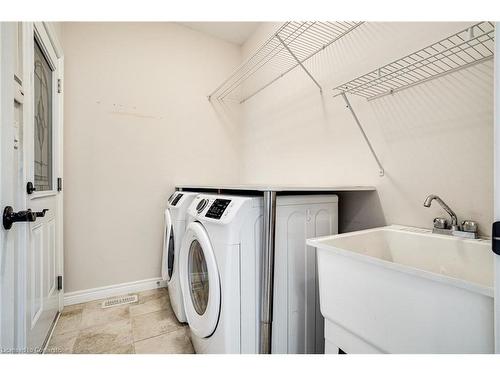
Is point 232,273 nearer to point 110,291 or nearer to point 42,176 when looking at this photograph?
point 42,176

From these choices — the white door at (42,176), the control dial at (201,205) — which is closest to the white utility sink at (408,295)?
the control dial at (201,205)

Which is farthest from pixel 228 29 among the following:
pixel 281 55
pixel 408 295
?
pixel 408 295

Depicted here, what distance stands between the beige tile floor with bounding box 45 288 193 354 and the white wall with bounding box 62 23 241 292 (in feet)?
1.13

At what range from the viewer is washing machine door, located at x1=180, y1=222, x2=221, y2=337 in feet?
3.62

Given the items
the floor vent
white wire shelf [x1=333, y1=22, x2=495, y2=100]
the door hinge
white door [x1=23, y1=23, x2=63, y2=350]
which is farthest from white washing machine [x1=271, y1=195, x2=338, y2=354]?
the door hinge

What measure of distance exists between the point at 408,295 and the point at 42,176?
209 centimetres

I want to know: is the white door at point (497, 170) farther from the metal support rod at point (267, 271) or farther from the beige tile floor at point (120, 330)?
the beige tile floor at point (120, 330)

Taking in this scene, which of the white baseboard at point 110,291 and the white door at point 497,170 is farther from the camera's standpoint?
the white baseboard at point 110,291

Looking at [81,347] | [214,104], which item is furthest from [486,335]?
[214,104]

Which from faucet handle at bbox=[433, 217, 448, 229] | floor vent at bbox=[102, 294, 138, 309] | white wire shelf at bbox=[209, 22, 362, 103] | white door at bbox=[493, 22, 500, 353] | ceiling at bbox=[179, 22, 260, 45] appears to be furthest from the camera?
ceiling at bbox=[179, 22, 260, 45]

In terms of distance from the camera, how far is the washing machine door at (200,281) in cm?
110

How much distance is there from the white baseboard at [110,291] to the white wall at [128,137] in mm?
51

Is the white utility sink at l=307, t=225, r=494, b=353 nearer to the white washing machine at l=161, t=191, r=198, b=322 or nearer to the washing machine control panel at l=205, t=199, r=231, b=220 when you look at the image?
the washing machine control panel at l=205, t=199, r=231, b=220
